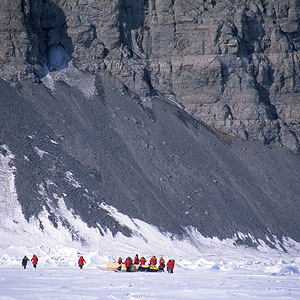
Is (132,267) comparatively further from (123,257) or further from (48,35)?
A: (48,35)

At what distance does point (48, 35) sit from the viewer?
58.0 meters

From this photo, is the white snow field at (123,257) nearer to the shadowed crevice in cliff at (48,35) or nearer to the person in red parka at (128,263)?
the person in red parka at (128,263)

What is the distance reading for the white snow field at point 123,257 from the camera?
1808cm

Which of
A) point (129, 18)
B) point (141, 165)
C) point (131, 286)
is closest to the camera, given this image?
point (131, 286)

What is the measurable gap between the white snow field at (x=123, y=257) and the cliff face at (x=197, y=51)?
16948mm

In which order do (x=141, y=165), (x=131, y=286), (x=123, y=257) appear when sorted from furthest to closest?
(x=141, y=165) < (x=123, y=257) < (x=131, y=286)

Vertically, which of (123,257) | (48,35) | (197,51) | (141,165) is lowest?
(123,257)

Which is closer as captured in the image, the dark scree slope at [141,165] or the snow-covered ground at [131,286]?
the snow-covered ground at [131,286]

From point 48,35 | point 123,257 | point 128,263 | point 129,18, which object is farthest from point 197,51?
point 128,263

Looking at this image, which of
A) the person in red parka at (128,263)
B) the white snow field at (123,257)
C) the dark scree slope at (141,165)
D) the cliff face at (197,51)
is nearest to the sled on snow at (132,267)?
the person in red parka at (128,263)

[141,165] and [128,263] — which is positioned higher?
[141,165]

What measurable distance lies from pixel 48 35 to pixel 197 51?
16.6m

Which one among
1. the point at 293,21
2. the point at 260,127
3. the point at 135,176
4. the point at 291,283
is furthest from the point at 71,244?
the point at 293,21

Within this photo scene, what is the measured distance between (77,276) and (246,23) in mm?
43566
